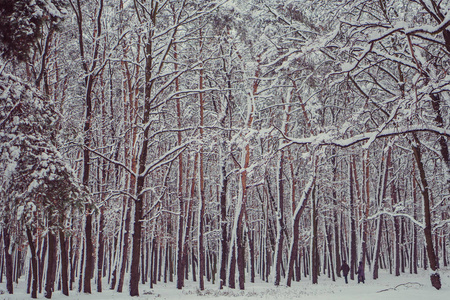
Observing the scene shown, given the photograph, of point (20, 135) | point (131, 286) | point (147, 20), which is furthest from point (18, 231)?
point (147, 20)

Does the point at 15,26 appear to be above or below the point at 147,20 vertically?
below

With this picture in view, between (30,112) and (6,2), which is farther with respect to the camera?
(30,112)

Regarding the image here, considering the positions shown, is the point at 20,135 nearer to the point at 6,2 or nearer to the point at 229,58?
the point at 6,2

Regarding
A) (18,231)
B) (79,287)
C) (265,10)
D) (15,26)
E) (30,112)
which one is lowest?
(79,287)

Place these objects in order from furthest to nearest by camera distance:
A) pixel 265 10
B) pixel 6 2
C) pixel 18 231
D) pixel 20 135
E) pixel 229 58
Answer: pixel 229 58
pixel 265 10
pixel 18 231
pixel 20 135
pixel 6 2

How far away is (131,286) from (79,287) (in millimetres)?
3919

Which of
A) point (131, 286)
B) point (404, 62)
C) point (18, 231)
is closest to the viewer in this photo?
point (18, 231)

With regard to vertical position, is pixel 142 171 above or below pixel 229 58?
below

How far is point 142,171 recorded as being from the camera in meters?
12.9

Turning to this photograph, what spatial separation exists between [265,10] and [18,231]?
1075 cm

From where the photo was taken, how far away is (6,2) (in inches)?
287

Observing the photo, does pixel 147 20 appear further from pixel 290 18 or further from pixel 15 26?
pixel 15 26

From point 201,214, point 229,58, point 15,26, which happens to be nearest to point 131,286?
point 201,214

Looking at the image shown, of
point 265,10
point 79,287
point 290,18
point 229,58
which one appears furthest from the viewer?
point 229,58
